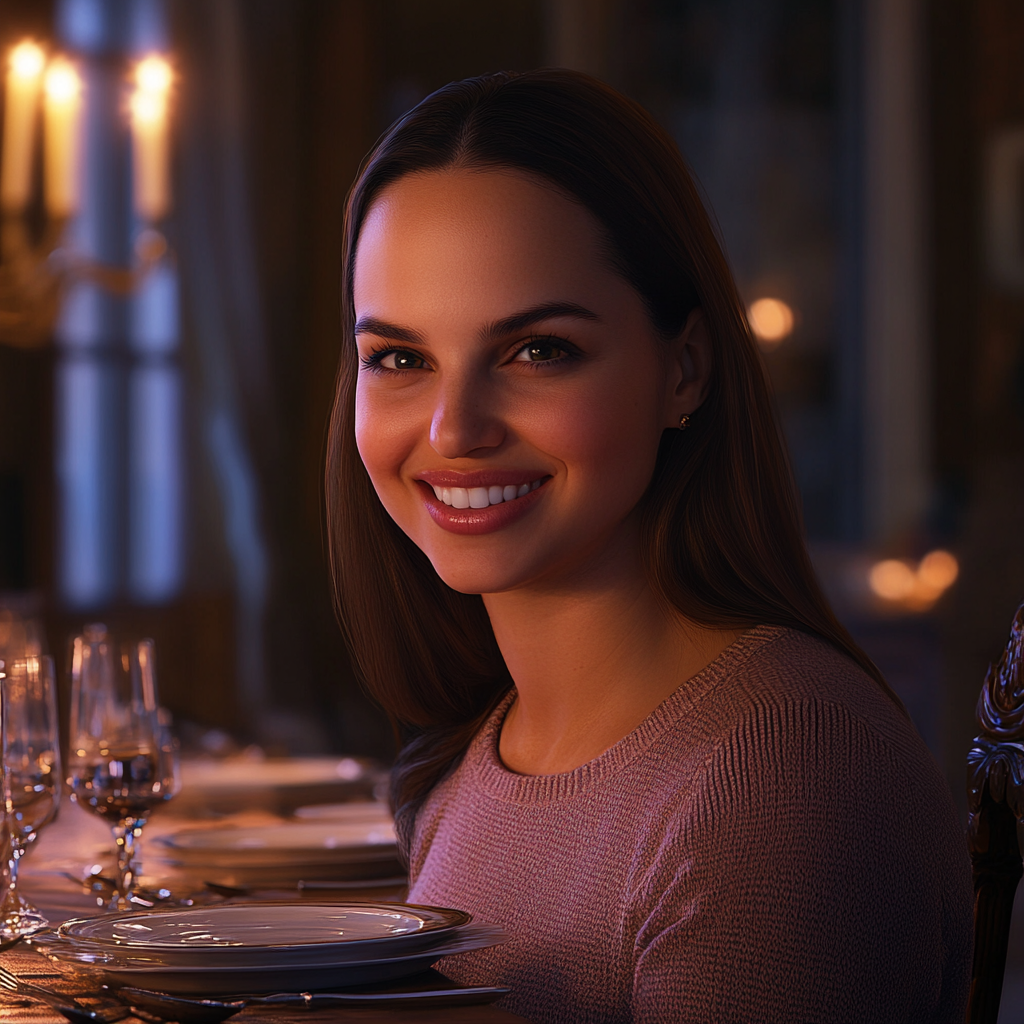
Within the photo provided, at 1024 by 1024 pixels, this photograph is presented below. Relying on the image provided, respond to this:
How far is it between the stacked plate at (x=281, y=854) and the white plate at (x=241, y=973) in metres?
0.52

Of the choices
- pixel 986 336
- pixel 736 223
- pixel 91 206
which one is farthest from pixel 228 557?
pixel 986 336

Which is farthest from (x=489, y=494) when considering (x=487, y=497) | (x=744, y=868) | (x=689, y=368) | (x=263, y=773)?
(x=263, y=773)

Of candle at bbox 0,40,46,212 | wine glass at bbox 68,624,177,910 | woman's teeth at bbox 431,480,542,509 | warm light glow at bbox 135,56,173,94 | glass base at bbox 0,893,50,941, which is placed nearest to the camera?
glass base at bbox 0,893,50,941

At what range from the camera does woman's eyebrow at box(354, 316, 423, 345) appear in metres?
1.32

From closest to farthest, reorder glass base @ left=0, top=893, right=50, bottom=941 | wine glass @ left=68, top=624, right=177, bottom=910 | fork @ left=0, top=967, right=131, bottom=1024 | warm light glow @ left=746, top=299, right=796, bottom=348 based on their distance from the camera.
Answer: fork @ left=0, top=967, right=131, bottom=1024, glass base @ left=0, top=893, right=50, bottom=941, wine glass @ left=68, top=624, right=177, bottom=910, warm light glow @ left=746, top=299, right=796, bottom=348

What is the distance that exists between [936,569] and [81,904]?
21.6 ft

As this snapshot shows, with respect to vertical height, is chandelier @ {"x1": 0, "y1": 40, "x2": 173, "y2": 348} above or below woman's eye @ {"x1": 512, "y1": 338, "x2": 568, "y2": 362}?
above

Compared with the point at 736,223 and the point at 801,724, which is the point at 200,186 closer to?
the point at 736,223

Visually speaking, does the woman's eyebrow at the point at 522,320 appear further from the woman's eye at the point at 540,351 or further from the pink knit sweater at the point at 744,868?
the pink knit sweater at the point at 744,868

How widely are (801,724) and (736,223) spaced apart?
686 centimetres

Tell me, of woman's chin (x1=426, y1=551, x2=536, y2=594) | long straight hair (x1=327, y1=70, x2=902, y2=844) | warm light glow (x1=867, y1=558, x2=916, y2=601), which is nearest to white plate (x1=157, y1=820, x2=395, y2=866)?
woman's chin (x1=426, y1=551, x2=536, y2=594)

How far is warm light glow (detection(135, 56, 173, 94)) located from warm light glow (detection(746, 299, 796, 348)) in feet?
14.1

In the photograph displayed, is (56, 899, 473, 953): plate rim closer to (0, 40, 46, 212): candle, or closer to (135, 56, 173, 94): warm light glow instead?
(0, 40, 46, 212): candle

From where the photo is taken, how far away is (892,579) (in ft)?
24.4
